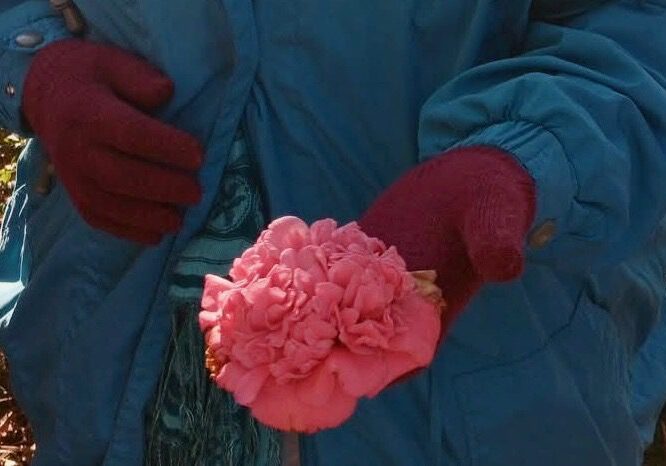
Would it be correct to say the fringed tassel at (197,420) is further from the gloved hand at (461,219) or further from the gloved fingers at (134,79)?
the gloved hand at (461,219)

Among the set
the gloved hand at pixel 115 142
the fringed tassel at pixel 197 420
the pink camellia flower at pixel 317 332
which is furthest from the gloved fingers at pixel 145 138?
the pink camellia flower at pixel 317 332

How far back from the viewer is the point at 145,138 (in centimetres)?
107

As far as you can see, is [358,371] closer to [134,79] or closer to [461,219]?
[461,219]

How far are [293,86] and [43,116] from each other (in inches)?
10.4

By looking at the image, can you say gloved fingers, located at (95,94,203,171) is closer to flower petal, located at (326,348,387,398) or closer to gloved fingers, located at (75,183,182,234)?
gloved fingers, located at (75,183,182,234)

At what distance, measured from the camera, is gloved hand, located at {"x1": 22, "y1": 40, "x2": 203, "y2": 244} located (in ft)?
3.54

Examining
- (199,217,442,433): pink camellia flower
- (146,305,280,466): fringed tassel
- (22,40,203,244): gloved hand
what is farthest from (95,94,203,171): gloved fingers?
(199,217,442,433): pink camellia flower

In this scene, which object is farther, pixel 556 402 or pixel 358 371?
pixel 556 402

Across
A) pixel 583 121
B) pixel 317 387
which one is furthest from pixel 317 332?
pixel 583 121

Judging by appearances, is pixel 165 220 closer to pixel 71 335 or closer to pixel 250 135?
pixel 250 135

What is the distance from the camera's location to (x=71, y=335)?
1.27 metres

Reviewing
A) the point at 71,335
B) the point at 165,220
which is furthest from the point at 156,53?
the point at 71,335

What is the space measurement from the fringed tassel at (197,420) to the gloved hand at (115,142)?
0.12 m

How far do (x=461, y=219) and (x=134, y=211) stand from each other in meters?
0.41
